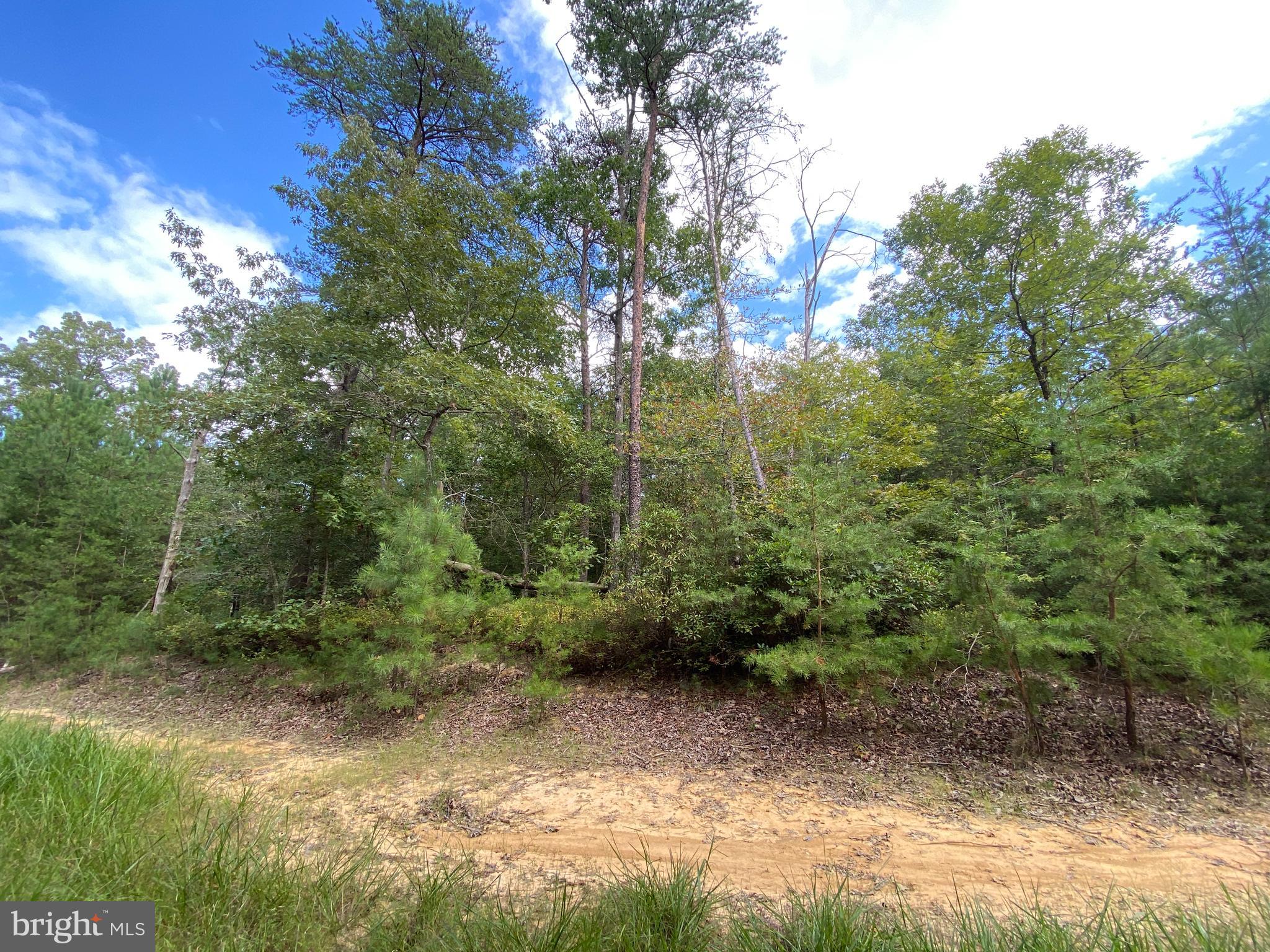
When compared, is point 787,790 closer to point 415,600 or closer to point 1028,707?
point 1028,707

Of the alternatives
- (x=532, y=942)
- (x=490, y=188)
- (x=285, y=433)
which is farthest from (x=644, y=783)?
(x=490, y=188)

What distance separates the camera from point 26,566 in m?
10.9

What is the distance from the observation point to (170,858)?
7.23ft

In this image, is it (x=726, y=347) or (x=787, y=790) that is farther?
(x=726, y=347)

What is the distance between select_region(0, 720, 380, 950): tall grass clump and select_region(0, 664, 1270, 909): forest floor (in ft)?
1.94

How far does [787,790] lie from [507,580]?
689 centimetres

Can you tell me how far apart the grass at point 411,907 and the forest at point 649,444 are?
2309mm

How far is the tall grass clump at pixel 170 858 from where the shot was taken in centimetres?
190

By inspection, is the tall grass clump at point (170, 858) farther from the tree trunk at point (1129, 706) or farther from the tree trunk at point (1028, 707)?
the tree trunk at point (1129, 706)

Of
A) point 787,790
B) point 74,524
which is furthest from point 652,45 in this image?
point 74,524

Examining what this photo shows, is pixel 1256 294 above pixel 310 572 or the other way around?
above

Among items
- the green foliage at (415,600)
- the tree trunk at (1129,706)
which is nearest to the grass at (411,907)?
the tree trunk at (1129,706)

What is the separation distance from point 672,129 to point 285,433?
12.2 metres

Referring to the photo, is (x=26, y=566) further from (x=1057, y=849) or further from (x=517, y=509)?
(x=1057, y=849)
